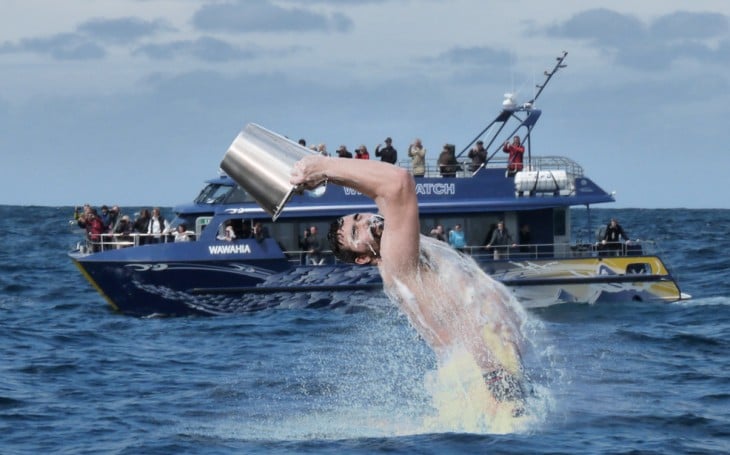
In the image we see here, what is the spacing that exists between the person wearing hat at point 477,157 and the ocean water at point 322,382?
397cm

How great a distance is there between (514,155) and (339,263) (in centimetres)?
499

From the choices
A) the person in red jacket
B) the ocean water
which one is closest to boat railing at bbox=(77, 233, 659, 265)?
the ocean water

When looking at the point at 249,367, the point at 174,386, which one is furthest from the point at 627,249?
the point at 174,386

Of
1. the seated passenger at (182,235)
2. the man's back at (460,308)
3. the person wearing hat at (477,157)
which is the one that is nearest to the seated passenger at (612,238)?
the person wearing hat at (477,157)

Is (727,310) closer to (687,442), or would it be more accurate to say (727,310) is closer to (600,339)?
(600,339)

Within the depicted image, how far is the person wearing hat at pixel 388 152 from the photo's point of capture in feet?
87.1

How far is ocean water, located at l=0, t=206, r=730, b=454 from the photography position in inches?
419

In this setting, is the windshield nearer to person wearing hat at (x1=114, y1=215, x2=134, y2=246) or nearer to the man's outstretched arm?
person wearing hat at (x1=114, y1=215, x2=134, y2=246)

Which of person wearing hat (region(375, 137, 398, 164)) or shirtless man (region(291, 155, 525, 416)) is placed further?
person wearing hat (region(375, 137, 398, 164))

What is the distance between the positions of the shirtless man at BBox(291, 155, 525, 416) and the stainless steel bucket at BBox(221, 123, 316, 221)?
0.13m

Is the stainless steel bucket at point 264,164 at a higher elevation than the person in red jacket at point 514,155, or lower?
lower

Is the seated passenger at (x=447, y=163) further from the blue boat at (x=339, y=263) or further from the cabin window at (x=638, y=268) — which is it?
the cabin window at (x=638, y=268)

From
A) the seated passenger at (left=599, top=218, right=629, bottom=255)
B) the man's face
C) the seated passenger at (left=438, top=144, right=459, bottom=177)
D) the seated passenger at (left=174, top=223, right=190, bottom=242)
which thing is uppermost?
the seated passenger at (left=438, top=144, right=459, bottom=177)

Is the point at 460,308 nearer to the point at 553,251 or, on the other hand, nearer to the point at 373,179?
the point at 373,179
